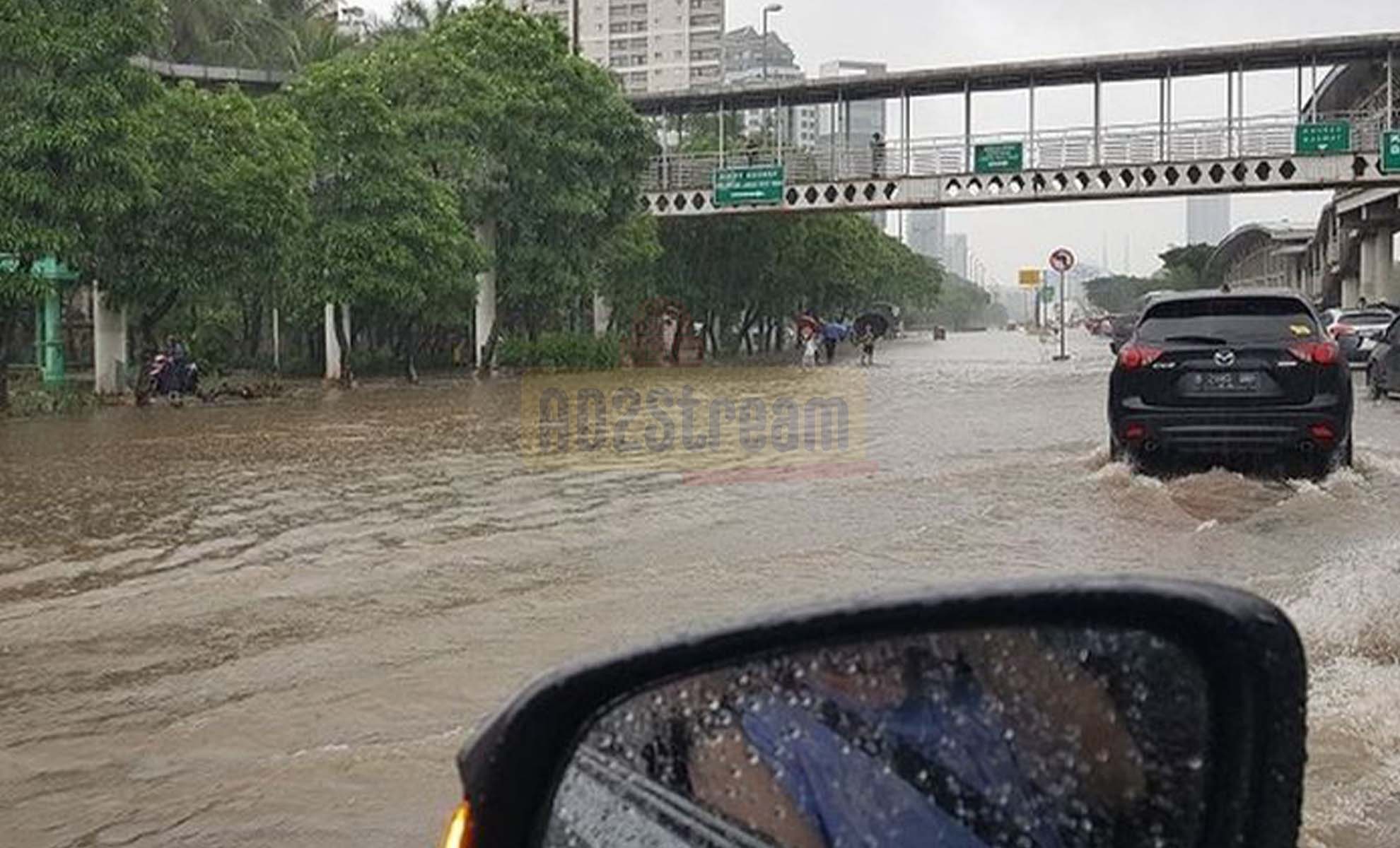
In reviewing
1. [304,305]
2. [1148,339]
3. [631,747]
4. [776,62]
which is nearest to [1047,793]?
[631,747]

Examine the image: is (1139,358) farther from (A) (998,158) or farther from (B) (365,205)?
(A) (998,158)

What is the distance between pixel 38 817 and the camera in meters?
3.96

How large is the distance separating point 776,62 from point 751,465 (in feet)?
448

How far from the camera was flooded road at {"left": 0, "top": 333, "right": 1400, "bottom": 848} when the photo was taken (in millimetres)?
4133

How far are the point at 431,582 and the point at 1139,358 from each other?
17.6ft

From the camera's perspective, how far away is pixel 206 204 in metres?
22.4

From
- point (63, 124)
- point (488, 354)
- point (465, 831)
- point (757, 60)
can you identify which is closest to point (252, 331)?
point (488, 354)

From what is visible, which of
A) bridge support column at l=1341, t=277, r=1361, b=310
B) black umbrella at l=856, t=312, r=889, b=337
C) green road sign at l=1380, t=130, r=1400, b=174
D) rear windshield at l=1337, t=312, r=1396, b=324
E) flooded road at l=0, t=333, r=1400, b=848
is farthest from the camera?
black umbrella at l=856, t=312, r=889, b=337

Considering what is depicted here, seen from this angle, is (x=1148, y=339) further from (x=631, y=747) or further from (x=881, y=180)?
(x=881, y=180)

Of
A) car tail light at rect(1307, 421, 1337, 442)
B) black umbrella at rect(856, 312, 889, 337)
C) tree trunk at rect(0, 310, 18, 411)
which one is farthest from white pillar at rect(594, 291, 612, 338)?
car tail light at rect(1307, 421, 1337, 442)

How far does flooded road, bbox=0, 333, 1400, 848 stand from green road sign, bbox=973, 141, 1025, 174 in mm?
26651

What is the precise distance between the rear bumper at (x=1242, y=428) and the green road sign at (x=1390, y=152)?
99.0ft

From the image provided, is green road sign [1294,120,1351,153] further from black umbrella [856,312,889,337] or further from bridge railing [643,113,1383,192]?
black umbrella [856,312,889,337]

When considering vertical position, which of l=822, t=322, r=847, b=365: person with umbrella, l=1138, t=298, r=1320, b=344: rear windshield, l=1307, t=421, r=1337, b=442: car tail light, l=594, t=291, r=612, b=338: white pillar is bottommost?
l=1307, t=421, r=1337, b=442: car tail light
